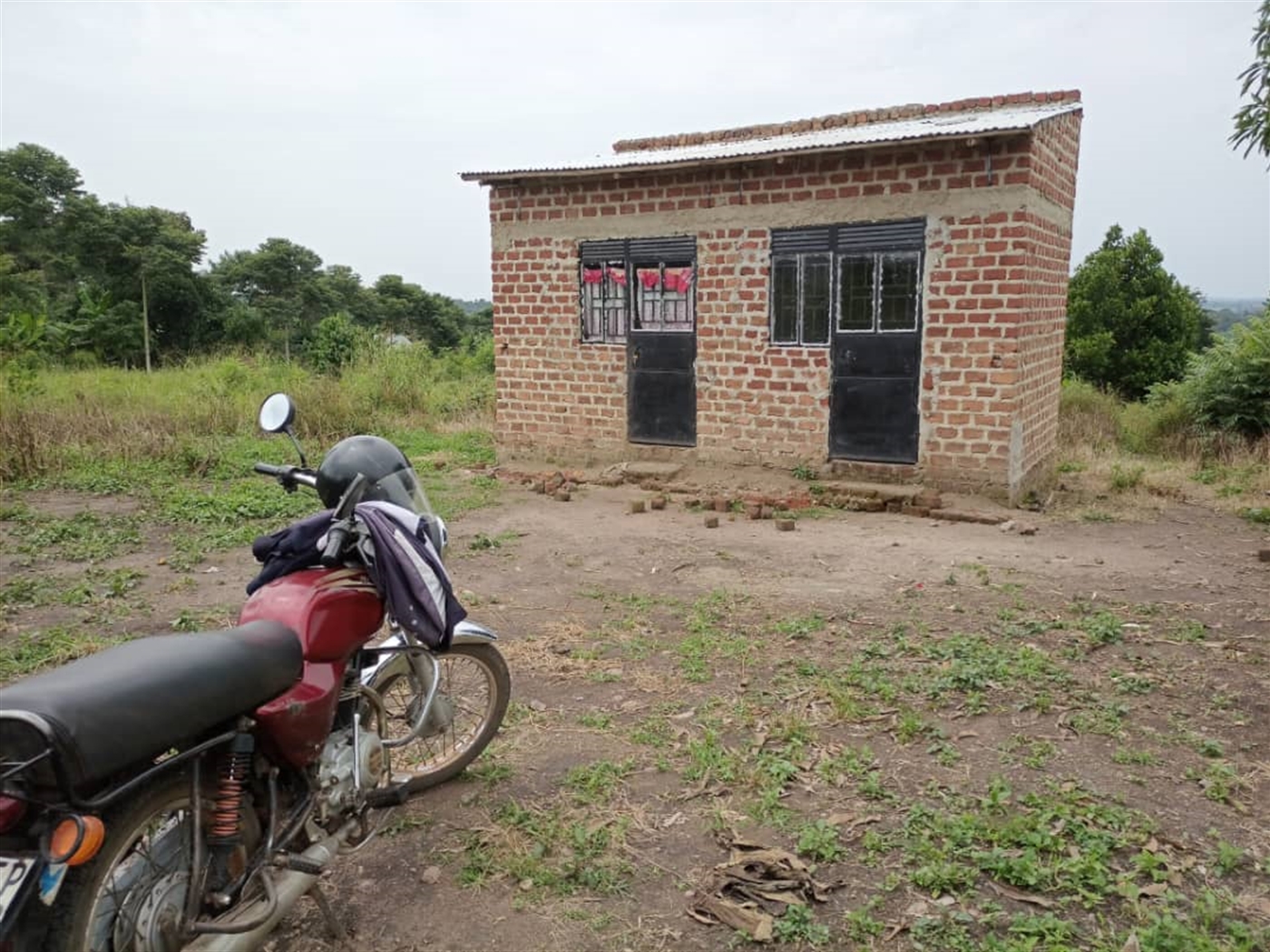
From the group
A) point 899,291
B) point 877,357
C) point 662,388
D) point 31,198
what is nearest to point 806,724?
point 877,357

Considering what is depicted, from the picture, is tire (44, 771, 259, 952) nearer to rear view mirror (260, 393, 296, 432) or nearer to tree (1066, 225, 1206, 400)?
rear view mirror (260, 393, 296, 432)

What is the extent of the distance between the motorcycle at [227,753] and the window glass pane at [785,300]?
5693 mm

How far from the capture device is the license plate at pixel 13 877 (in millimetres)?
1619

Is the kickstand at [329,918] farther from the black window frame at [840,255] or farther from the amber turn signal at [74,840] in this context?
the black window frame at [840,255]

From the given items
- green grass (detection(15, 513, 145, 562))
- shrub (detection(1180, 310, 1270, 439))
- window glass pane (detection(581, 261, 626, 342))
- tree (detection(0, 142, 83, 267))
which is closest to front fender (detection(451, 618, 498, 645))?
green grass (detection(15, 513, 145, 562))

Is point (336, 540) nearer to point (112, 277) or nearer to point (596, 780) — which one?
point (596, 780)

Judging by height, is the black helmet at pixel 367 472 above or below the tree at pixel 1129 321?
below

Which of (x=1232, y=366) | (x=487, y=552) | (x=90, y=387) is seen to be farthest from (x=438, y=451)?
(x=1232, y=366)

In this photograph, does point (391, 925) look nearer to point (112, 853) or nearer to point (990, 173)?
point (112, 853)

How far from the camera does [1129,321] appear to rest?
16562 millimetres

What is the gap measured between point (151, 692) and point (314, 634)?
0.55 m

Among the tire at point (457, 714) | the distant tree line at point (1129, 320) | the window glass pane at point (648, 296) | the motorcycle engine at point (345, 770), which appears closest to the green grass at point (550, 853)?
the tire at point (457, 714)

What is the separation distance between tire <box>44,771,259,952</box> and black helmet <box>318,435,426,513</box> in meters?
0.96

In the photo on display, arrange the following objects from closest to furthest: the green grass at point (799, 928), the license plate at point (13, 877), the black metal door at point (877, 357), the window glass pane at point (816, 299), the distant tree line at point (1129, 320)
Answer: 1. the license plate at point (13, 877)
2. the green grass at point (799, 928)
3. the black metal door at point (877, 357)
4. the window glass pane at point (816, 299)
5. the distant tree line at point (1129, 320)
